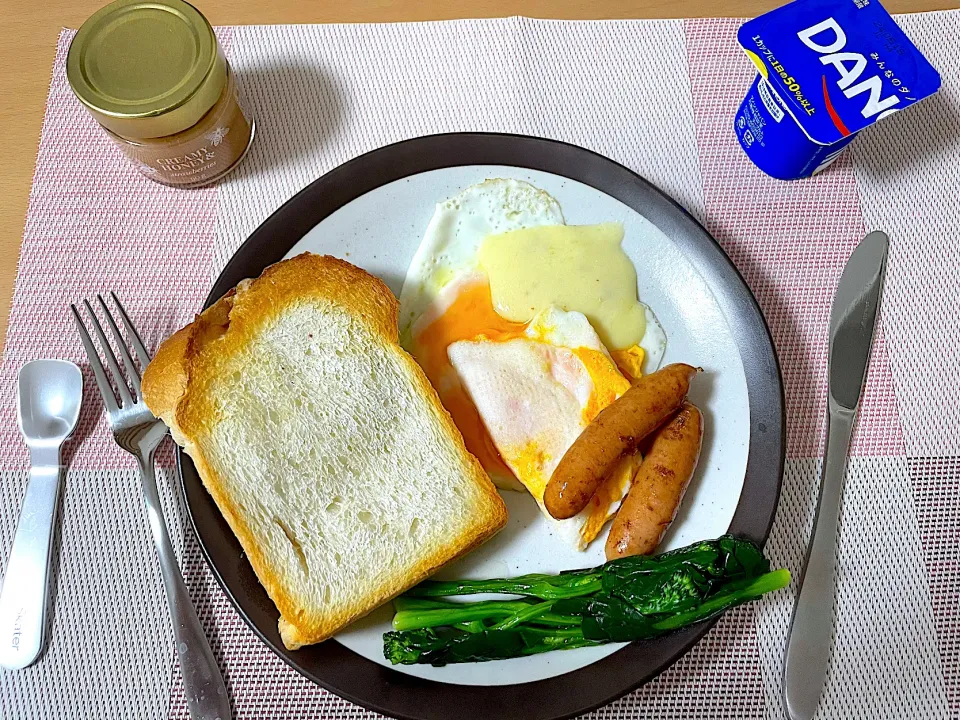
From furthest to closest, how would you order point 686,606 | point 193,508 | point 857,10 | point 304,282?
point 857,10 → point 304,282 → point 193,508 → point 686,606

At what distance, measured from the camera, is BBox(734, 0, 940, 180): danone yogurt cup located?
2.02 m

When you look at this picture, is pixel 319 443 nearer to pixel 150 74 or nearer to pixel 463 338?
pixel 463 338

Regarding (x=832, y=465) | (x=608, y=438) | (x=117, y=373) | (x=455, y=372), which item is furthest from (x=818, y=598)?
(x=117, y=373)

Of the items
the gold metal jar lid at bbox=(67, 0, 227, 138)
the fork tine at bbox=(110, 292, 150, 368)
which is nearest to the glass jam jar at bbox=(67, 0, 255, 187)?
the gold metal jar lid at bbox=(67, 0, 227, 138)

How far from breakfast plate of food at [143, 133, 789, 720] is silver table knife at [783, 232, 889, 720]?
0.71 ft

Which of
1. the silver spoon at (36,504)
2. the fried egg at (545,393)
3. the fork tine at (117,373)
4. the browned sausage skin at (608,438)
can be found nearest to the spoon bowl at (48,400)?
the silver spoon at (36,504)

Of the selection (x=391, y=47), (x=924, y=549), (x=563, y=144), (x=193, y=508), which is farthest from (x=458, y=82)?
(x=924, y=549)

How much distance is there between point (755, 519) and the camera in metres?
1.90

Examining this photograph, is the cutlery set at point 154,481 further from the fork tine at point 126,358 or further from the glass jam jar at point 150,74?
the glass jam jar at point 150,74

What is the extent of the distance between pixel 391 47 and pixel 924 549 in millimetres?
2253

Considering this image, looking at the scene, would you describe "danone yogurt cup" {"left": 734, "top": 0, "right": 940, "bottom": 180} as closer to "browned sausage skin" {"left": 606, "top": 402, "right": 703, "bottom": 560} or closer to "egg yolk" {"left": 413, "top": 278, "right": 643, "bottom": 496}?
"egg yolk" {"left": 413, "top": 278, "right": 643, "bottom": 496}

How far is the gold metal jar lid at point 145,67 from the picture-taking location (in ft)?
6.34

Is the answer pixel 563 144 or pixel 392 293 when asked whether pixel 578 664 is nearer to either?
pixel 392 293

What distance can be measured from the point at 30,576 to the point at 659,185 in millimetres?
2130
